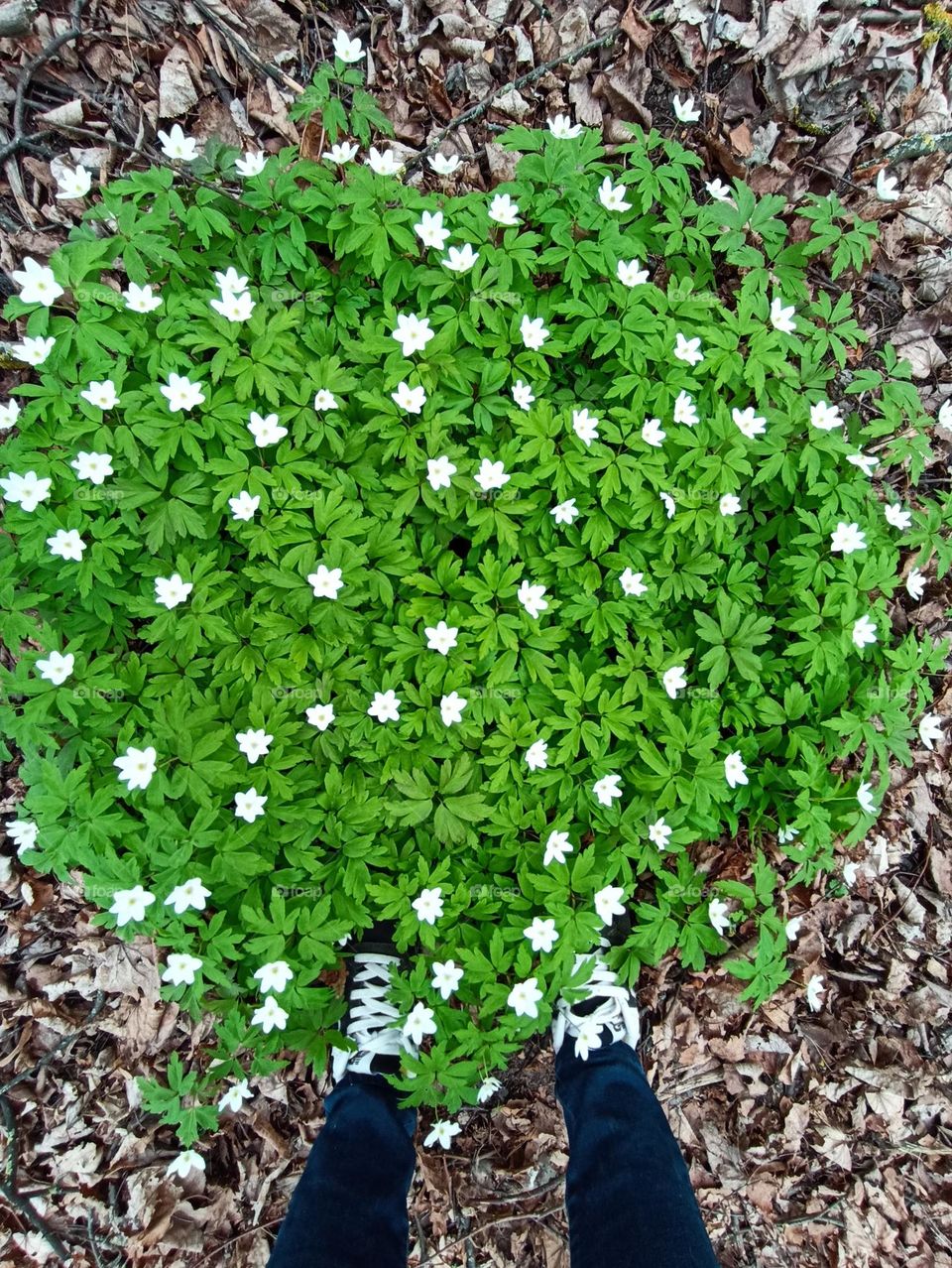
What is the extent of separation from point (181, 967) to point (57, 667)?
1.25m

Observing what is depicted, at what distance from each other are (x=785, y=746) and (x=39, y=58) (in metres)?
4.89

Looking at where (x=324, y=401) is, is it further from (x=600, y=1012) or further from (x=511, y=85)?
(x=600, y=1012)

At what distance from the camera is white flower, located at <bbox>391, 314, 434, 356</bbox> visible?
309 cm

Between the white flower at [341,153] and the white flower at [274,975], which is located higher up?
the white flower at [341,153]

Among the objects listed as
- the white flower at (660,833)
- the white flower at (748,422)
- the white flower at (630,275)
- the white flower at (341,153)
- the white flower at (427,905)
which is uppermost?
the white flower at (630,275)

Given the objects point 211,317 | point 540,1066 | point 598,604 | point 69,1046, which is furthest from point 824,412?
point 69,1046

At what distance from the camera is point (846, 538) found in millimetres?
3338

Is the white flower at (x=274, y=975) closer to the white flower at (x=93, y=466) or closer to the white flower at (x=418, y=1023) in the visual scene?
the white flower at (x=418, y=1023)

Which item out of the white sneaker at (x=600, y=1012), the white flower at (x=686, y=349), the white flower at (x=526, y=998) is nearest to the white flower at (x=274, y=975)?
the white flower at (x=526, y=998)

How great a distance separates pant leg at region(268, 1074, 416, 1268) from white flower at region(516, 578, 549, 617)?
209cm

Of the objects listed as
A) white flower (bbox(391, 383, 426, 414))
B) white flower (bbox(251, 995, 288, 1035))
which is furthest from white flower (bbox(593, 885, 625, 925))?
white flower (bbox(391, 383, 426, 414))

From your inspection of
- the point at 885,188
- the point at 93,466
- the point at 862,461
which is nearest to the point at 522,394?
the point at 862,461

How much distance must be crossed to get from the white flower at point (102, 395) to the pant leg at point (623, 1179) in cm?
338

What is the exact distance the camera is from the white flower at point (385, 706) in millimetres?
3025
